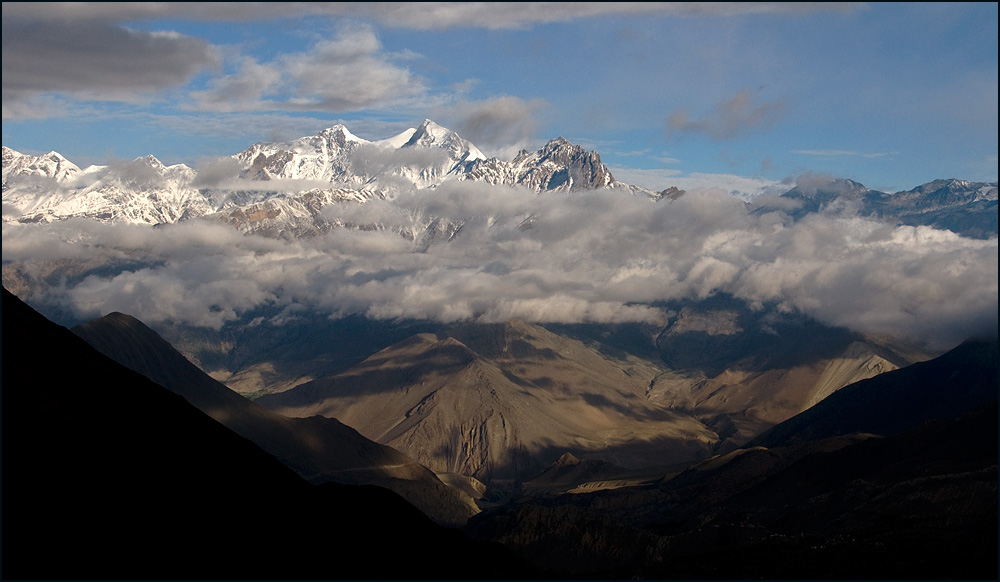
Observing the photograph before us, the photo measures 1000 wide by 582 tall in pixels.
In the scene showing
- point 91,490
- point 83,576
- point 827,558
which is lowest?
point 827,558

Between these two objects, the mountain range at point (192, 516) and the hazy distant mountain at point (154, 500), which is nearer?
the hazy distant mountain at point (154, 500)

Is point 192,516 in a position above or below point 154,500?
below

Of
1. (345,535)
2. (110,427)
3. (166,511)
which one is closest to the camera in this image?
(166,511)

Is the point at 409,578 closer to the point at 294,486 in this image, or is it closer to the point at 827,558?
the point at 294,486

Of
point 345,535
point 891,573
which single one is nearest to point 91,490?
point 345,535

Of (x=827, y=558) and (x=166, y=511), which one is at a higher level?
(x=166, y=511)

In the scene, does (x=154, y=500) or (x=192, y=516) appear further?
(x=192, y=516)

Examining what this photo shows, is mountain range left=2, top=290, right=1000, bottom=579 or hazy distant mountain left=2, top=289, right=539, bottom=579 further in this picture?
mountain range left=2, top=290, right=1000, bottom=579

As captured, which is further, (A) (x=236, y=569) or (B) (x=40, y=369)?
(B) (x=40, y=369)
